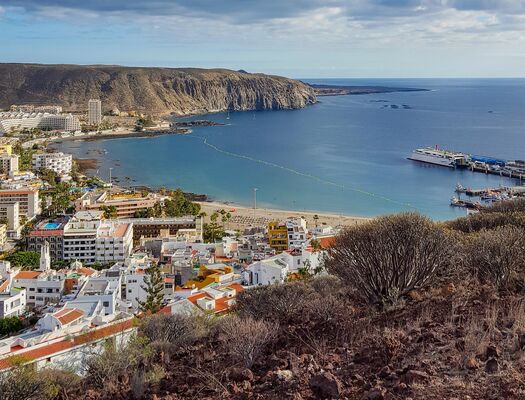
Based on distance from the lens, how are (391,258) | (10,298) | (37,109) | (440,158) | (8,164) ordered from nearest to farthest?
1. (391,258)
2. (10,298)
3. (8,164)
4. (440,158)
5. (37,109)

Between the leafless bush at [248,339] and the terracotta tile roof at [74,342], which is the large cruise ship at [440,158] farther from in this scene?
the leafless bush at [248,339]

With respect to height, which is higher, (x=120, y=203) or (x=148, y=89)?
(x=148, y=89)

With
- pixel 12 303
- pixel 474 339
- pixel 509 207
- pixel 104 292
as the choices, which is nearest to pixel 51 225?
pixel 12 303

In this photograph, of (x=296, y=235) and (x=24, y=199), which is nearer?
(x=296, y=235)

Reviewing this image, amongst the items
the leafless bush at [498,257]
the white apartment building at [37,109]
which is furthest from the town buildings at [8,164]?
the white apartment building at [37,109]

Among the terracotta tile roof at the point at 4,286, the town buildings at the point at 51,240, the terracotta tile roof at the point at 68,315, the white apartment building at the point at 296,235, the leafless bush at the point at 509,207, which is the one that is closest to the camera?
the terracotta tile roof at the point at 68,315

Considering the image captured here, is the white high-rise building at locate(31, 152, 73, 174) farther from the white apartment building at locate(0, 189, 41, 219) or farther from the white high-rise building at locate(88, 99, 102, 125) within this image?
the white high-rise building at locate(88, 99, 102, 125)

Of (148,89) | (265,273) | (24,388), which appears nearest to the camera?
(24,388)

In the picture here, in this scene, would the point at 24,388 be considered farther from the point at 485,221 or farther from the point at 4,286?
the point at 4,286
